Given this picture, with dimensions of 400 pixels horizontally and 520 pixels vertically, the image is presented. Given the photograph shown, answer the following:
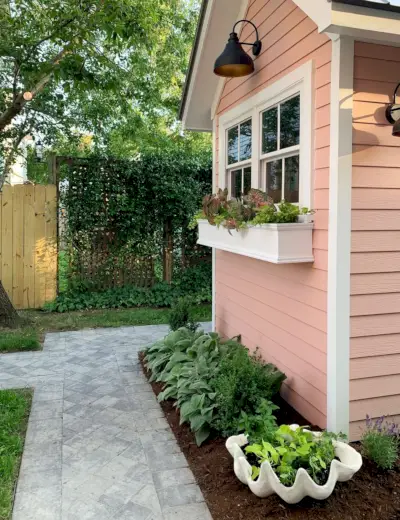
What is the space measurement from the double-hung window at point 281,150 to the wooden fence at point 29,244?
450cm

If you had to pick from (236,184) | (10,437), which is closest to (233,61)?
(236,184)

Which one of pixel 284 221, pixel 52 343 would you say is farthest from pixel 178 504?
pixel 52 343

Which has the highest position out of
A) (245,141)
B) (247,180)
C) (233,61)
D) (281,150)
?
(233,61)

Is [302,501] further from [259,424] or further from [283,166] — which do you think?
[283,166]

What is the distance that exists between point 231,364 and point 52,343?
10.7 ft

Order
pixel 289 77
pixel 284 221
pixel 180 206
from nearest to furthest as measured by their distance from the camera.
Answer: pixel 284 221, pixel 289 77, pixel 180 206

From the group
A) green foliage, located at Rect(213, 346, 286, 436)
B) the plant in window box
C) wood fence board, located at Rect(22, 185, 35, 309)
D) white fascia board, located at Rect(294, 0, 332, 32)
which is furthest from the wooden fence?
white fascia board, located at Rect(294, 0, 332, 32)

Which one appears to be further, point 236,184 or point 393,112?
point 236,184

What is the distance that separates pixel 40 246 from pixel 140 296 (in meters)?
1.85

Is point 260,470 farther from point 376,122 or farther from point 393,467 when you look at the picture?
point 376,122

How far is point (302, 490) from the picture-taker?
2281 millimetres

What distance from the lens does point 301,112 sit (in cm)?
325

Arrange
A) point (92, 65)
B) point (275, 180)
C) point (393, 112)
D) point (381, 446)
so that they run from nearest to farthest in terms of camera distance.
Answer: point (381, 446) < point (393, 112) < point (275, 180) < point (92, 65)

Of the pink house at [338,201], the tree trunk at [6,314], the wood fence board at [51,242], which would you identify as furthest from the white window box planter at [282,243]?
the wood fence board at [51,242]
